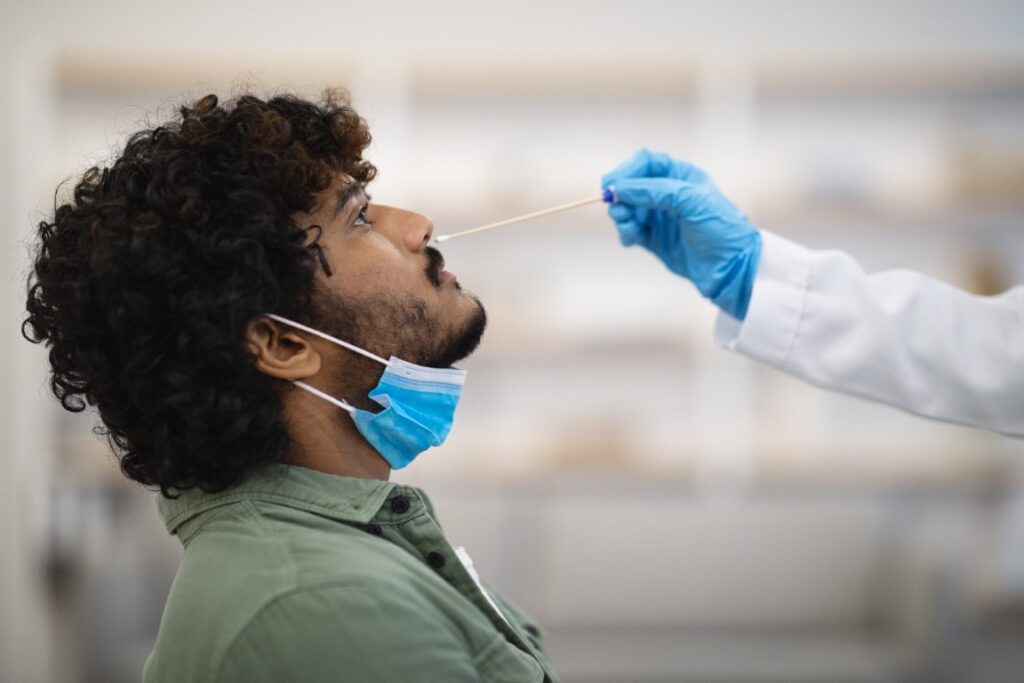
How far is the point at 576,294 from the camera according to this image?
11.3 ft

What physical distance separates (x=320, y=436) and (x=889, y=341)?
85 cm

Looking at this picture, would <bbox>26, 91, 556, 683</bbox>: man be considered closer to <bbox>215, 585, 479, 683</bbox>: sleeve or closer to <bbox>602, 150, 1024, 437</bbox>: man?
<bbox>215, 585, 479, 683</bbox>: sleeve

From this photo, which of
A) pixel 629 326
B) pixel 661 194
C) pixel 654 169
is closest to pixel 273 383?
pixel 661 194

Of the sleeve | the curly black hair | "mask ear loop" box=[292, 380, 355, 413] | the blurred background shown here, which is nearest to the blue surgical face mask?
"mask ear loop" box=[292, 380, 355, 413]

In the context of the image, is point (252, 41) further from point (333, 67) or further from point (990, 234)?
point (990, 234)

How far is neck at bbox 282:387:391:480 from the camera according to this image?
1.14 m

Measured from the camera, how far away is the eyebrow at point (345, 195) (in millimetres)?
1184

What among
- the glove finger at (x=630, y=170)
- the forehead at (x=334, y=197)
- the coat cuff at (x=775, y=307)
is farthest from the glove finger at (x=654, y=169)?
the forehead at (x=334, y=197)

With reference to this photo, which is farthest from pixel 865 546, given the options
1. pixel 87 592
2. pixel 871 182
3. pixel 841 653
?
pixel 87 592

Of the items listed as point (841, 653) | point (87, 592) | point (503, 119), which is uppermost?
point (503, 119)

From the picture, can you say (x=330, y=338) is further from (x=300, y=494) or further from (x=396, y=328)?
(x=300, y=494)

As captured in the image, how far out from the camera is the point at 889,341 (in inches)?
55.2

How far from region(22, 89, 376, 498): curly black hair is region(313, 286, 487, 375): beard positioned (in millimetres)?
31

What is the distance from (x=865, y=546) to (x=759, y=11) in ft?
6.40
